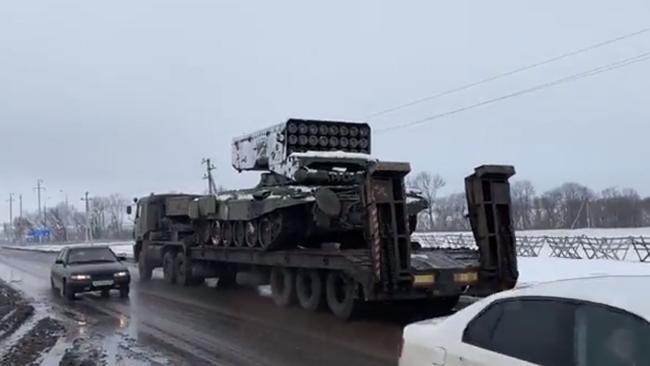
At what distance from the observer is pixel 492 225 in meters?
12.1

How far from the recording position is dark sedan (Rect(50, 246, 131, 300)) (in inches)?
705

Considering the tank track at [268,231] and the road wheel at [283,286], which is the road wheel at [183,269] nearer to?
the tank track at [268,231]

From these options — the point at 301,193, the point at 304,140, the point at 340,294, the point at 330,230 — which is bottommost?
the point at 340,294

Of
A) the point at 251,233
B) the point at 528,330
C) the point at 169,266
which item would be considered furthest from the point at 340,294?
the point at 169,266

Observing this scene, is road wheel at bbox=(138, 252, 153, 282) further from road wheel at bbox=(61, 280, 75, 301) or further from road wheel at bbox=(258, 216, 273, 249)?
road wheel at bbox=(258, 216, 273, 249)

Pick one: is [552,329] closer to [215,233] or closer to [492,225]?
[492,225]

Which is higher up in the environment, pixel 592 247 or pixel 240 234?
pixel 240 234

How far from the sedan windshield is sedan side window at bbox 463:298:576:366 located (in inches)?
626

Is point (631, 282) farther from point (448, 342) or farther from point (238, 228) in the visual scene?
point (238, 228)

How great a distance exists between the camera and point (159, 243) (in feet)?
76.6

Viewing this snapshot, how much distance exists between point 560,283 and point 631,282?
41cm

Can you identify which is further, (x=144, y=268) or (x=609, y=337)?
(x=144, y=268)

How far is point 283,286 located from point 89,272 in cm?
543

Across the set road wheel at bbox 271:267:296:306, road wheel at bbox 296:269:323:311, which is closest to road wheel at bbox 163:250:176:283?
road wheel at bbox 271:267:296:306
